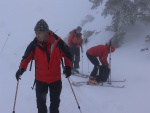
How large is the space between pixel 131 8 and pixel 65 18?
1263 centimetres

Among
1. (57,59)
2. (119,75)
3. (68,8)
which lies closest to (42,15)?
(68,8)

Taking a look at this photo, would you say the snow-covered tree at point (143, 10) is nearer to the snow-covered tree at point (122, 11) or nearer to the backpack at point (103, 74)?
the snow-covered tree at point (122, 11)

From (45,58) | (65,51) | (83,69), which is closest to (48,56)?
(45,58)

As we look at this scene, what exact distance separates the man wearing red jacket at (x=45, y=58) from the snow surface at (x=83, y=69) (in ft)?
6.88

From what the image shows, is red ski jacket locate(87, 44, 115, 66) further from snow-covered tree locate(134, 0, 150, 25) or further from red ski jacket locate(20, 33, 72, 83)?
snow-covered tree locate(134, 0, 150, 25)

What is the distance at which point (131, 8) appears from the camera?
51.4 feet

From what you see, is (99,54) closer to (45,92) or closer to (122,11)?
(45,92)

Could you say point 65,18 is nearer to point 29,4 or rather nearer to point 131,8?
point 29,4

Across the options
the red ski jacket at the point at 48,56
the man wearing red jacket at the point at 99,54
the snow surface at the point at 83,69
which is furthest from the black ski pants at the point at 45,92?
the man wearing red jacket at the point at 99,54

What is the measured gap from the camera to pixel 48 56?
6008 millimetres

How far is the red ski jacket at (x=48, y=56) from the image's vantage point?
600 centimetres

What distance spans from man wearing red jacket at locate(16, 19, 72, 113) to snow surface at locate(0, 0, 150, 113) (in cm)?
210

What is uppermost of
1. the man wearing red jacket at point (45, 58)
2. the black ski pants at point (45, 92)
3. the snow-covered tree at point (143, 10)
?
the snow-covered tree at point (143, 10)

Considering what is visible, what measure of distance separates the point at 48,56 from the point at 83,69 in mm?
8677
